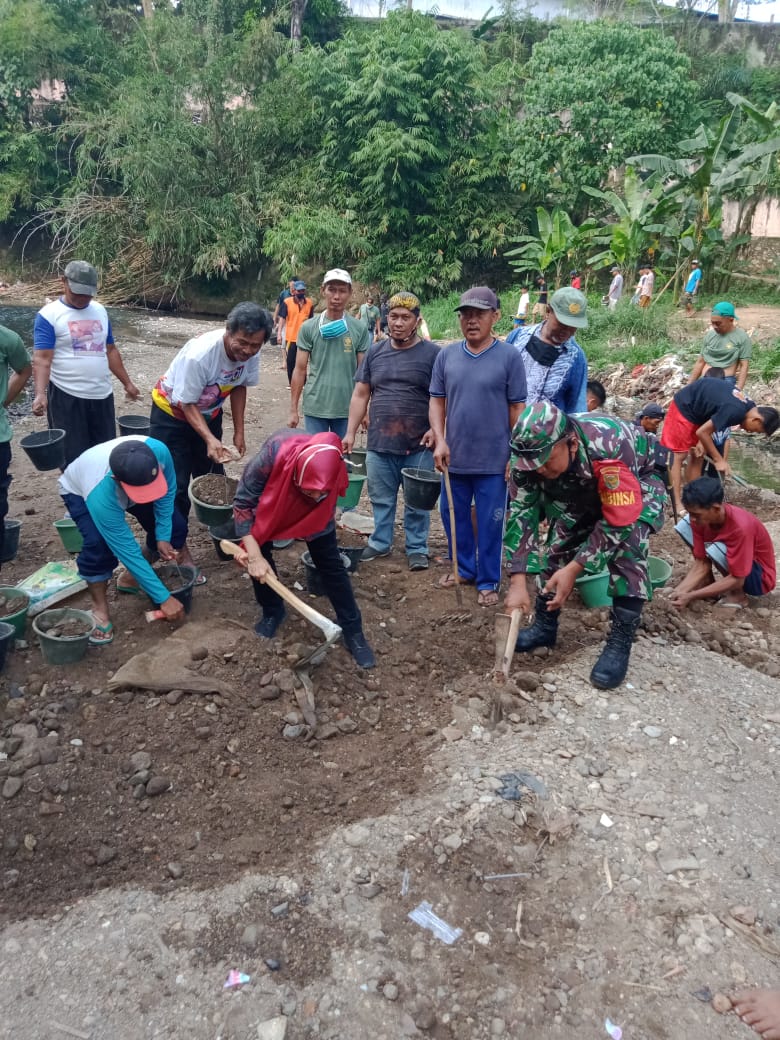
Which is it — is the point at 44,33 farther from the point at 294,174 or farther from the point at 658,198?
the point at 658,198

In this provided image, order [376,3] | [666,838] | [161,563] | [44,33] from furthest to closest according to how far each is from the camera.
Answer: [376,3] < [44,33] < [161,563] < [666,838]

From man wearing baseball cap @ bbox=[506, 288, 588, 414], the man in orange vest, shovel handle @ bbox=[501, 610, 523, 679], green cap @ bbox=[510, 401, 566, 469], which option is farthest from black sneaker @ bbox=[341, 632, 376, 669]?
the man in orange vest

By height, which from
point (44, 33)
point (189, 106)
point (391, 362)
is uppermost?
point (44, 33)

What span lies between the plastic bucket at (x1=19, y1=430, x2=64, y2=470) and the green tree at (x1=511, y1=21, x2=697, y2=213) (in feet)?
54.3

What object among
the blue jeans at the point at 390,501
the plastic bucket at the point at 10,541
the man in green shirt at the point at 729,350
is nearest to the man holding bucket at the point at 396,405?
the blue jeans at the point at 390,501

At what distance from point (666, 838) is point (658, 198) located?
1413cm

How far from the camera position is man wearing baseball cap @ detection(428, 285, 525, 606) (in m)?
3.86

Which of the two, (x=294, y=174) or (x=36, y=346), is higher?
(x=294, y=174)

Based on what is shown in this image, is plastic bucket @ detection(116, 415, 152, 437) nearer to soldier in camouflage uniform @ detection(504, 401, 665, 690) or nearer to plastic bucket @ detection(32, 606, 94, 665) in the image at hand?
plastic bucket @ detection(32, 606, 94, 665)

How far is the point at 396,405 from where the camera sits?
4.25 metres

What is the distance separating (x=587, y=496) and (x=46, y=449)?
3.07m

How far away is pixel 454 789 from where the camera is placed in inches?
110

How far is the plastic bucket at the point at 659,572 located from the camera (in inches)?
170

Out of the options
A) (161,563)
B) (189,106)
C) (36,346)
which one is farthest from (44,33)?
(161,563)
